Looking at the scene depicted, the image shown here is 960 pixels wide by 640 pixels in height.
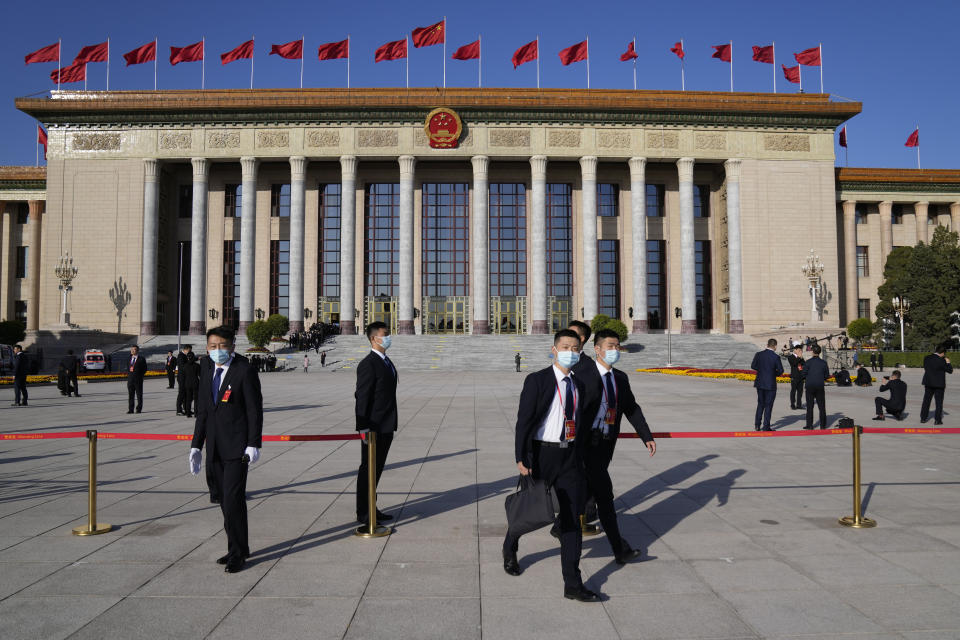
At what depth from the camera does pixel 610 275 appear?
55.9 meters

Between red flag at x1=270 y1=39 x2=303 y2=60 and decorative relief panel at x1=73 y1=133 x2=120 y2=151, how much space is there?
15075 mm

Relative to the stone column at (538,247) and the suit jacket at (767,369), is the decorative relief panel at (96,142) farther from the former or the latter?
the suit jacket at (767,369)

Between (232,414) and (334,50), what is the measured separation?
49.2m

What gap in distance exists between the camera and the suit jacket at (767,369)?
13.5 m

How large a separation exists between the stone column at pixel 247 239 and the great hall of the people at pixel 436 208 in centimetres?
17

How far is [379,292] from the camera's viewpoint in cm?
5531

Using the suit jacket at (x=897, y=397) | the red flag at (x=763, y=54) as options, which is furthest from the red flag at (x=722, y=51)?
the suit jacket at (x=897, y=397)

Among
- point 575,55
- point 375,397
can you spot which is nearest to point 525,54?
point 575,55

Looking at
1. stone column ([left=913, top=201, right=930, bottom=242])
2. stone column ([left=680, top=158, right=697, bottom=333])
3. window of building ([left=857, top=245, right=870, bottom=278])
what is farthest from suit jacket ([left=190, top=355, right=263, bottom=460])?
stone column ([left=913, top=201, right=930, bottom=242])

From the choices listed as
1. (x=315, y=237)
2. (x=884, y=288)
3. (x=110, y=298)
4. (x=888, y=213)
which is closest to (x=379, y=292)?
(x=315, y=237)

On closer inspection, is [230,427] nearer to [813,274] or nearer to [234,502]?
[234,502]

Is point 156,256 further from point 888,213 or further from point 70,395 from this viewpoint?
point 888,213

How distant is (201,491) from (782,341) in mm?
45181

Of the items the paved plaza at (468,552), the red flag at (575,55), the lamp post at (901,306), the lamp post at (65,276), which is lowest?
the paved plaza at (468,552)
